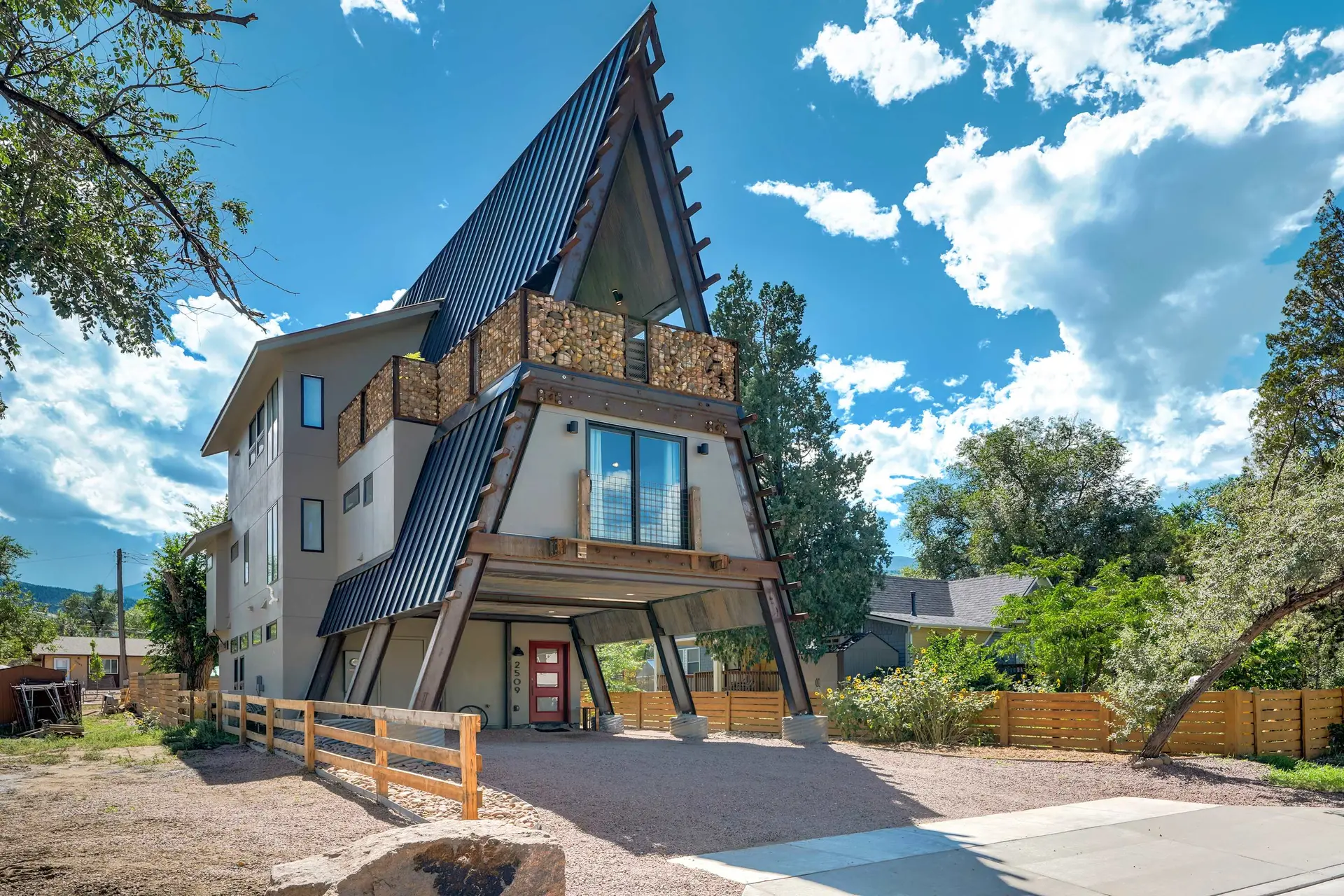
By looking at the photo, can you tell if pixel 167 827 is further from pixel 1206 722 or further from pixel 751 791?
pixel 1206 722

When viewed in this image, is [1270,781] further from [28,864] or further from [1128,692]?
[28,864]

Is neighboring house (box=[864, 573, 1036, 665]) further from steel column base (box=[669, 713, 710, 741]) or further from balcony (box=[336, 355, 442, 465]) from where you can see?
balcony (box=[336, 355, 442, 465])

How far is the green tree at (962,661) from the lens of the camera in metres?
19.6

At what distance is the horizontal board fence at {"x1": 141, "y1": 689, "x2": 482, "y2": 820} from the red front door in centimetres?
512

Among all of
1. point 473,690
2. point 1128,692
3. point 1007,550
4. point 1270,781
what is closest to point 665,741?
point 473,690

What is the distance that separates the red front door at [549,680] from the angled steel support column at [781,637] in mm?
7404

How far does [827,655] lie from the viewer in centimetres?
2909

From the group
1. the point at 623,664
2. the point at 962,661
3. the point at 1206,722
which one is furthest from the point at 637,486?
the point at 623,664

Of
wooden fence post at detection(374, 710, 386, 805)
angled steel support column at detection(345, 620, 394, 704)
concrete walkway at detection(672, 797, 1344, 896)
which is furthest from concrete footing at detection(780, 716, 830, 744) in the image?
wooden fence post at detection(374, 710, 386, 805)

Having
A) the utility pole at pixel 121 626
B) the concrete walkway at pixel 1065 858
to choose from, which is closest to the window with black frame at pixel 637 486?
the concrete walkway at pixel 1065 858

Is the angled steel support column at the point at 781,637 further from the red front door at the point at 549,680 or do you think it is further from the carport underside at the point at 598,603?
the red front door at the point at 549,680

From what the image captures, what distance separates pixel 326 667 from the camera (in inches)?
784

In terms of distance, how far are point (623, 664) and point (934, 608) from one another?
14342 millimetres

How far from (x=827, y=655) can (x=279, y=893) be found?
25.0m
